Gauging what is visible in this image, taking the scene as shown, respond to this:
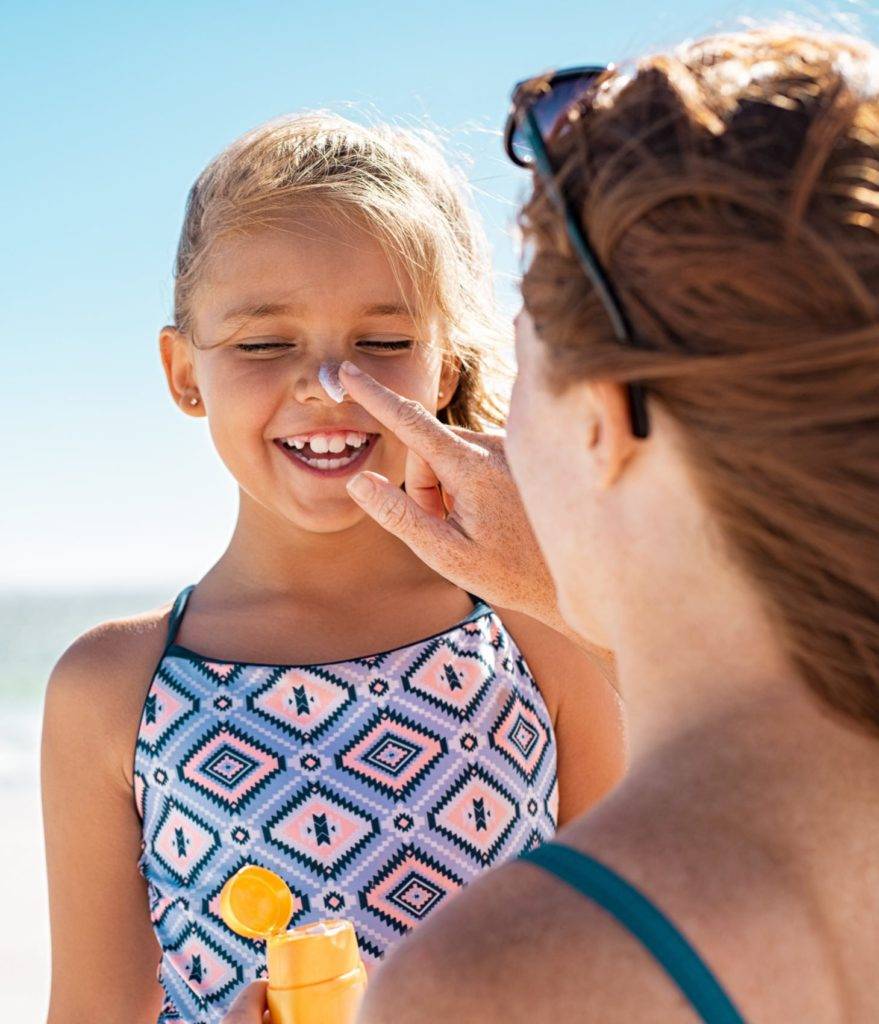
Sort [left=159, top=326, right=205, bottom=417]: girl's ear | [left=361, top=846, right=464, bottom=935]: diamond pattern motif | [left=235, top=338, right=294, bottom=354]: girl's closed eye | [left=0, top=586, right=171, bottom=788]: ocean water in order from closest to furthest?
[left=361, top=846, right=464, bottom=935]: diamond pattern motif < [left=235, top=338, right=294, bottom=354]: girl's closed eye < [left=159, top=326, right=205, bottom=417]: girl's ear < [left=0, top=586, right=171, bottom=788]: ocean water

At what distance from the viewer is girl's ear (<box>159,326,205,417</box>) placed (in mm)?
2930

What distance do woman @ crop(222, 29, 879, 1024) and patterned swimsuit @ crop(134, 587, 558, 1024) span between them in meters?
1.30

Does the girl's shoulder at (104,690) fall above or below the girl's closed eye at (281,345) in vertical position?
below

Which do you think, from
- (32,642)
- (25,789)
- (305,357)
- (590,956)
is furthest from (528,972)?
(32,642)

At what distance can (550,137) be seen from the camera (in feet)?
4.21

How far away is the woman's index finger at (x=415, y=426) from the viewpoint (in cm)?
233

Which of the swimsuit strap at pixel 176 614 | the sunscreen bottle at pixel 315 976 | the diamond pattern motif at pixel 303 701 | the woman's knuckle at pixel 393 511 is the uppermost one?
the woman's knuckle at pixel 393 511

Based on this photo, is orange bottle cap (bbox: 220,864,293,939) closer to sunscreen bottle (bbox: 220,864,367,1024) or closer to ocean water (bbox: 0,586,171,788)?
sunscreen bottle (bbox: 220,864,367,1024)

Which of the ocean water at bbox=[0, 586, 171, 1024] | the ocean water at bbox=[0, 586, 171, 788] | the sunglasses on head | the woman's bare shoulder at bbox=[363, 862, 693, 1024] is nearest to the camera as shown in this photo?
the woman's bare shoulder at bbox=[363, 862, 693, 1024]

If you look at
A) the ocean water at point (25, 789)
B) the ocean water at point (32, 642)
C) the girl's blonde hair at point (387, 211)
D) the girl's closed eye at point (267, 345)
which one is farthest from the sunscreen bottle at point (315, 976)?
the ocean water at point (25, 789)

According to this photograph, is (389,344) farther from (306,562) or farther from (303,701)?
(303,701)

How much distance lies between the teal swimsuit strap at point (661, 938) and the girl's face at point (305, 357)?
5.57 feet

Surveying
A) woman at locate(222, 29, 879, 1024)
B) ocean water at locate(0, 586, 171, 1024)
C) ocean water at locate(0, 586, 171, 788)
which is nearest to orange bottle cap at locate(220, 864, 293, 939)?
woman at locate(222, 29, 879, 1024)

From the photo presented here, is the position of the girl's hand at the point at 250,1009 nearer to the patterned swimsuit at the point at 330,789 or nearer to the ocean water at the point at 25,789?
the patterned swimsuit at the point at 330,789
